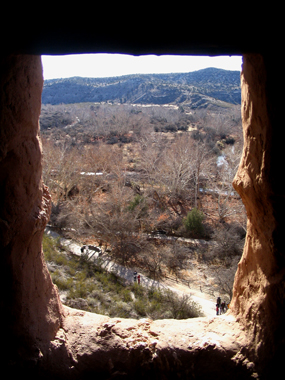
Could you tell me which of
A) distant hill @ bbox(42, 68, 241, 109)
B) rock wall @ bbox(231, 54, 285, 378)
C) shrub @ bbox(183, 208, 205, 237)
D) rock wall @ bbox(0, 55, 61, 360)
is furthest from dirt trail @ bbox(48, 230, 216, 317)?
distant hill @ bbox(42, 68, 241, 109)

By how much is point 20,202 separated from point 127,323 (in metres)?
1.90

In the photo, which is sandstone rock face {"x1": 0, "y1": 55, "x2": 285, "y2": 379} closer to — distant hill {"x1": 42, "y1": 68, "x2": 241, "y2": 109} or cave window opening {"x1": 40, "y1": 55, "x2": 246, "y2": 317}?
cave window opening {"x1": 40, "y1": 55, "x2": 246, "y2": 317}

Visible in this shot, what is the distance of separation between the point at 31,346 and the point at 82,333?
2.09ft

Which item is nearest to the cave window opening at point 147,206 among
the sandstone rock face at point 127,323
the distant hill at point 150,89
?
the sandstone rock face at point 127,323

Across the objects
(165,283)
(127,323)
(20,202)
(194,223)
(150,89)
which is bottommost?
(127,323)

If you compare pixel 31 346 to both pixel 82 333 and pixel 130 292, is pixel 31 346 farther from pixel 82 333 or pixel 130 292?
pixel 130 292

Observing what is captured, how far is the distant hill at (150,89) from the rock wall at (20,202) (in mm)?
53504

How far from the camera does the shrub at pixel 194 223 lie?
14672 millimetres

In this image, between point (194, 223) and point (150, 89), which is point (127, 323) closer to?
point (194, 223)

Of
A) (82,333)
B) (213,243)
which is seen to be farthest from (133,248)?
(82,333)

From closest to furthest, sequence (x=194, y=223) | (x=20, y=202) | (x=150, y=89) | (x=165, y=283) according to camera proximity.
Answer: (x=20, y=202), (x=165, y=283), (x=194, y=223), (x=150, y=89)

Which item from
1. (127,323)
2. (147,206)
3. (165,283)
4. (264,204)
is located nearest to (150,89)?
(147,206)

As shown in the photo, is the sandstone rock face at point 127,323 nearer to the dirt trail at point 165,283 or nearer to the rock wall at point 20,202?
the rock wall at point 20,202

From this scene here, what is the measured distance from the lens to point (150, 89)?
211 feet
